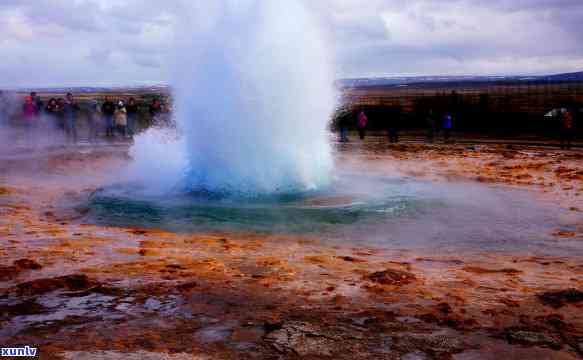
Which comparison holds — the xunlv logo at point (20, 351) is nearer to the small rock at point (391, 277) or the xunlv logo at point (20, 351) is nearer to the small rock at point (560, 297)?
the small rock at point (391, 277)

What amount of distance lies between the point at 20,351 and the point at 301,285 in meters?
2.28

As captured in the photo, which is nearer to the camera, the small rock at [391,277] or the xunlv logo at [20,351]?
the xunlv logo at [20,351]

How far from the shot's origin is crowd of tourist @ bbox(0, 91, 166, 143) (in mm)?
19281

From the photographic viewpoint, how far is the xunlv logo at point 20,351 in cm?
355

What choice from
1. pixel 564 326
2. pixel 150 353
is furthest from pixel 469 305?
pixel 150 353

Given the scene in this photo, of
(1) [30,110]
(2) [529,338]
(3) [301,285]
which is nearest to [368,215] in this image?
(3) [301,285]

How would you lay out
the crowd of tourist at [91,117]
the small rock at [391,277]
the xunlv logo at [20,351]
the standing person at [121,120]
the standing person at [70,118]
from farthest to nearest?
the standing person at [70,118] < the crowd of tourist at [91,117] < the standing person at [121,120] < the small rock at [391,277] < the xunlv logo at [20,351]

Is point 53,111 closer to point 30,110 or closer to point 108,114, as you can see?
point 30,110

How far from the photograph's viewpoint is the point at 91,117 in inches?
882

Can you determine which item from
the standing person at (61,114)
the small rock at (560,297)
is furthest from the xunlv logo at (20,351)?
the standing person at (61,114)

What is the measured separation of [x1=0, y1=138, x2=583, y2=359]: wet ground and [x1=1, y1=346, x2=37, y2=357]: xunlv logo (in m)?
0.07

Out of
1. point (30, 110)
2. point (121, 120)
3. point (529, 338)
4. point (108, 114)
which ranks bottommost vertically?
point (529, 338)

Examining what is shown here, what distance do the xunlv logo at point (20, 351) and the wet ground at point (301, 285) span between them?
70 mm

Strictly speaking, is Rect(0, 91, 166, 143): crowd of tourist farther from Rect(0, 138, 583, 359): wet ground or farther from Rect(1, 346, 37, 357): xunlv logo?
Rect(1, 346, 37, 357): xunlv logo
